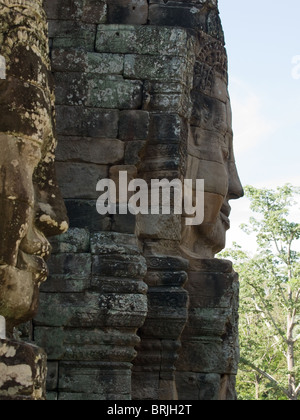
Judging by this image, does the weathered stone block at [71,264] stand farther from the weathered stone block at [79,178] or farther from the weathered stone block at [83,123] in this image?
the weathered stone block at [83,123]

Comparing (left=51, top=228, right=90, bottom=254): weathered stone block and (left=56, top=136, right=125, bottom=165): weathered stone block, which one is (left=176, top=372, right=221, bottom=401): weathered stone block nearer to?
(left=51, top=228, right=90, bottom=254): weathered stone block

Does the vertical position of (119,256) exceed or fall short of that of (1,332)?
it exceeds it

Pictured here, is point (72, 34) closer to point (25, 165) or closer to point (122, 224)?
point (122, 224)

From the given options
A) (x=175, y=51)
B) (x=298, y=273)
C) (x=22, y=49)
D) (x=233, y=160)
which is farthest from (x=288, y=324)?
(x=22, y=49)

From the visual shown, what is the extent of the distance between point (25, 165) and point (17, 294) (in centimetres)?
73

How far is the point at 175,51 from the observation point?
9633mm

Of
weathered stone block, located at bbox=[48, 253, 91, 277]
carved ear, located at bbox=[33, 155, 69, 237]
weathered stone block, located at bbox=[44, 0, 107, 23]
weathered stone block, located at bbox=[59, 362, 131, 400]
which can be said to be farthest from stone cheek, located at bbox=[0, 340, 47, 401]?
weathered stone block, located at bbox=[44, 0, 107, 23]

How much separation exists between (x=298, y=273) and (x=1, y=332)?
2056 centimetres

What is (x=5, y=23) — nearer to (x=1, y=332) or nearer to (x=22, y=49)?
(x=22, y=49)

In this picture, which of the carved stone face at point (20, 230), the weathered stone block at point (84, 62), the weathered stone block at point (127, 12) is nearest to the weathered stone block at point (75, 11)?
the weathered stone block at point (127, 12)

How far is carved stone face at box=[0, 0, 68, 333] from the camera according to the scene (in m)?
5.30

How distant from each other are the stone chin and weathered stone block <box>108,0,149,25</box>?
16.0 ft
